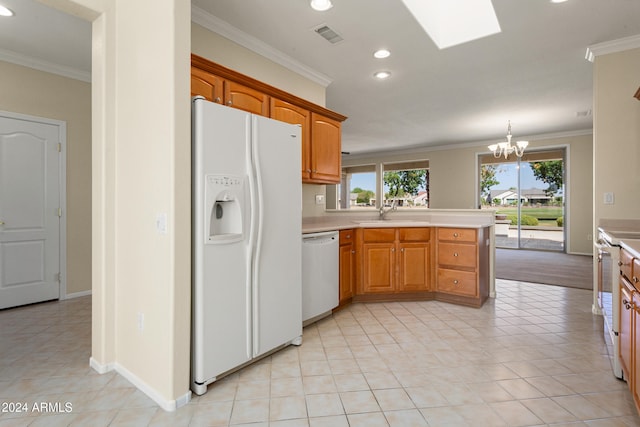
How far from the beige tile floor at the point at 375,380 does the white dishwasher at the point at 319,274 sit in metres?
0.19

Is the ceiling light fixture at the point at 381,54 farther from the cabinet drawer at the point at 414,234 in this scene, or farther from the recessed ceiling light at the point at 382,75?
the cabinet drawer at the point at 414,234

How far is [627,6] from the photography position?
8.66 ft

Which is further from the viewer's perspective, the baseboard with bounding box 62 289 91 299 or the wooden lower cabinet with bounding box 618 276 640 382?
the baseboard with bounding box 62 289 91 299

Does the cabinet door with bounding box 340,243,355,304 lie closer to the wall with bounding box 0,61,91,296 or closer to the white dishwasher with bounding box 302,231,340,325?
the white dishwasher with bounding box 302,231,340,325

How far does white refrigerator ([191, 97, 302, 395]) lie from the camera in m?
1.85

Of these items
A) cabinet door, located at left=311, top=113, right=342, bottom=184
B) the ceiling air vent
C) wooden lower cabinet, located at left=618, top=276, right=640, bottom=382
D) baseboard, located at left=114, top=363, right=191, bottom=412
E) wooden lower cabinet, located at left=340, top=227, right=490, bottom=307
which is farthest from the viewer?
wooden lower cabinet, located at left=340, top=227, right=490, bottom=307

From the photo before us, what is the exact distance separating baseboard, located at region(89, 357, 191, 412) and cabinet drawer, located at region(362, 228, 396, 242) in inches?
92.2

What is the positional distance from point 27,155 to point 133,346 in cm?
296

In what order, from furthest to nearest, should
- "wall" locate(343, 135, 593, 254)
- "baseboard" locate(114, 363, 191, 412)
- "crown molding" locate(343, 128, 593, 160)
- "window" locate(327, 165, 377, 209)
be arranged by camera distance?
1. "window" locate(327, 165, 377, 209)
2. "crown molding" locate(343, 128, 593, 160)
3. "wall" locate(343, 135, 593, 254)
4. "baseboard" locate(114, 363, 191, 412)

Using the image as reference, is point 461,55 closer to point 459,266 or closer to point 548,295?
point 459,266

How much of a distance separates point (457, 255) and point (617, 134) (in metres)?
1.88

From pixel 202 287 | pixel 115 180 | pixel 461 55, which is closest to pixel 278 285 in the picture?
pixel 202 287

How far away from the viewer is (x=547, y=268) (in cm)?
561

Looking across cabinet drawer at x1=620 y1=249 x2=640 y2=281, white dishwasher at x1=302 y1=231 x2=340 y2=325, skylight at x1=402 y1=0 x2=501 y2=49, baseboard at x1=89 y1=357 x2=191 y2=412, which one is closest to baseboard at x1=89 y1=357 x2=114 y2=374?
baseboard at x1=89 y1=357 x2=191 y2=412
